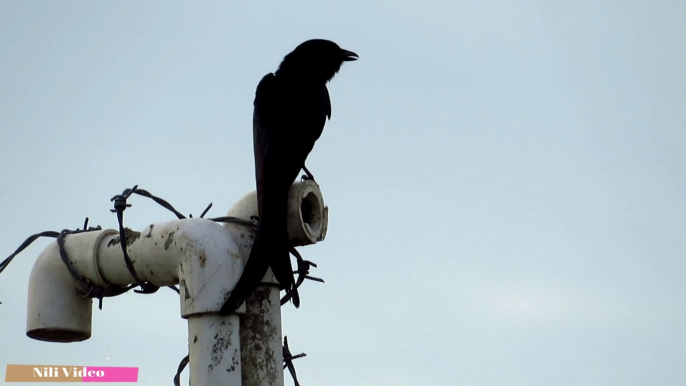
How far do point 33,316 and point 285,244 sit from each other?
2.62ft

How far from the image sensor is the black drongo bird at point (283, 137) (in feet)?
6.93

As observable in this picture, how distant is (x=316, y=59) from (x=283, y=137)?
136 centimetres

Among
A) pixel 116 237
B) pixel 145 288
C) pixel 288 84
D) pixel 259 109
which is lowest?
pixel 145 288

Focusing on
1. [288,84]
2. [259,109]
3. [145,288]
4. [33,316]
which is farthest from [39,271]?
[288,84]

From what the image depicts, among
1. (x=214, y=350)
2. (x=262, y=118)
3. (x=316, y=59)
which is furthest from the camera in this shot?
(x=316, y=59)

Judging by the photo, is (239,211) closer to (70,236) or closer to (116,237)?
(116,237)

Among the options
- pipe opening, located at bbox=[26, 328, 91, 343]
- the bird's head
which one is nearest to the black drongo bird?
the bird's head

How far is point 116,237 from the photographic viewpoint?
2.28 meters

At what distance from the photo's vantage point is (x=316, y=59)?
4098 mm

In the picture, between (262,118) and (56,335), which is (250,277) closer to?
(56,335)

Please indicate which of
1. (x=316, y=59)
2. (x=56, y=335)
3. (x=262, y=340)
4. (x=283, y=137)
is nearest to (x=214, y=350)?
(x=262, y=340)

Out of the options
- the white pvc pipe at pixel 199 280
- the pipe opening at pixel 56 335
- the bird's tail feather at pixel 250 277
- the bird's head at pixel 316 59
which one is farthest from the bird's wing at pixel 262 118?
the pipe opening at pixel 56 335

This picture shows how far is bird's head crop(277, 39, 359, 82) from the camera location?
3.86 meters

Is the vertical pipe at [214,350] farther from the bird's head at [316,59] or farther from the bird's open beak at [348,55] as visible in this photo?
the bird's open beak at [348,55]
